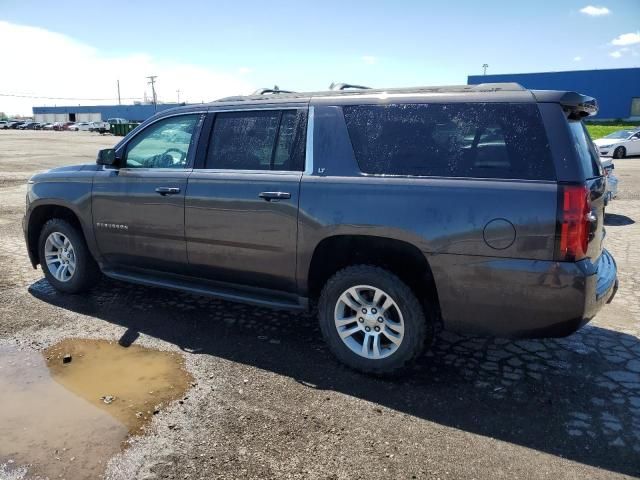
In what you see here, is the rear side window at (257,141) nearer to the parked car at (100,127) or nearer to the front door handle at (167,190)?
the front door handle at (167,190)

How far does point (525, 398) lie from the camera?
3.40 m

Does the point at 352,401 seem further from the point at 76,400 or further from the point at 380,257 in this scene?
the point at 76,400

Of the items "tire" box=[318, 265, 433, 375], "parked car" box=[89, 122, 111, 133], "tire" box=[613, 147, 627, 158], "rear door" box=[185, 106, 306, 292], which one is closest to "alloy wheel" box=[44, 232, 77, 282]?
"rear door" box=[185, 106, 306, 292]

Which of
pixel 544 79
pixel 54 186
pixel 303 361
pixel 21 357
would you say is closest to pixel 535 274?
pixel 303 361

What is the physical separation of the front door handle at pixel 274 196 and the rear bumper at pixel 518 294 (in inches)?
46.1

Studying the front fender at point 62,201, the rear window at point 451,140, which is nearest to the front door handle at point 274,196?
the rear window at point 451,140

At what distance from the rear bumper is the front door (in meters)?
2.31

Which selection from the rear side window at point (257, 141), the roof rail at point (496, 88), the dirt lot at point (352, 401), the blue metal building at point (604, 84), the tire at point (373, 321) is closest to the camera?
the dirt lot at point (352, 401)

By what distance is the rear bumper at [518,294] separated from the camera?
120 inches

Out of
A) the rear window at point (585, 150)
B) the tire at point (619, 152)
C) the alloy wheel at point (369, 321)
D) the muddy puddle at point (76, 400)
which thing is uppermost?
the rear window at point (585, 150)

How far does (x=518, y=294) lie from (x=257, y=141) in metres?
2.30

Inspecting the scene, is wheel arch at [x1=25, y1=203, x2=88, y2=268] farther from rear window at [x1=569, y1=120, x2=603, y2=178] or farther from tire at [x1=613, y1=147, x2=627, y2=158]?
tire at [x1=613, y1=147, x2=627, y2=158]

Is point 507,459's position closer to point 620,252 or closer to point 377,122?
point 377,122

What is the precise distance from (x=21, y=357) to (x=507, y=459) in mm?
3528
